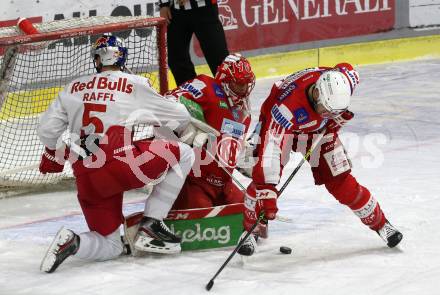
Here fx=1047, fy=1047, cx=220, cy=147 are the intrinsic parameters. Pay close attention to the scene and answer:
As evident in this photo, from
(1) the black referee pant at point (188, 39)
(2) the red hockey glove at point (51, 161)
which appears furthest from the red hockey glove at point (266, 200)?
(1) the black referee pant at point (188, 39)

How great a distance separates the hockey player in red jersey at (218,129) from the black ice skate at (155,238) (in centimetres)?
31

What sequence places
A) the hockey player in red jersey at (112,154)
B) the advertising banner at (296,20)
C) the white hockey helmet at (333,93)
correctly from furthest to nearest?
the advertising banner at (296,20) < the hockey player in red jersey at (112,154) < the white hockey helmet at (333,93)

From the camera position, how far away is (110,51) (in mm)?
4285

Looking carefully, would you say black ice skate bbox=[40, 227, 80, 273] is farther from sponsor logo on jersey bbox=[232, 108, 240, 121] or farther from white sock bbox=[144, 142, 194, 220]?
sponsor logo on jersey bbox=[232, 108, 240, 121]

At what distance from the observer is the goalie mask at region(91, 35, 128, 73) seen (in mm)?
4273

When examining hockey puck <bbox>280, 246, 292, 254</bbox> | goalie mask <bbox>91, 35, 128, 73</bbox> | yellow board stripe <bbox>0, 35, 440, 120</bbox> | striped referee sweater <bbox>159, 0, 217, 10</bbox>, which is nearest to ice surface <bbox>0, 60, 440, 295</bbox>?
hockey puck <bbox>280, 246, 292, 254</bbox>

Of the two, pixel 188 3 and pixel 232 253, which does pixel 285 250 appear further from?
pixel 188 3

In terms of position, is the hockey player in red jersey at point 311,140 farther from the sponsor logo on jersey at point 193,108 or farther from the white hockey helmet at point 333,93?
the sponsor logo on jersey at point 193,108

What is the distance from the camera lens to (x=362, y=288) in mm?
3787

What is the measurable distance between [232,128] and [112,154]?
0.67 metres

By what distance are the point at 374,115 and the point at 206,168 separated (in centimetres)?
280

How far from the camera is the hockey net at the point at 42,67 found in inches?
205

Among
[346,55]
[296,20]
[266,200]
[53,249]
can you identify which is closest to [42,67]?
[53,249]

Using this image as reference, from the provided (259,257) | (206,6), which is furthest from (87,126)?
(206,6)
